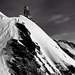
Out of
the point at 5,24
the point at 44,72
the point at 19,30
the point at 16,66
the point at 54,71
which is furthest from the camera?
the point at 5,24

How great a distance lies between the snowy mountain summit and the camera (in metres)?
47.7

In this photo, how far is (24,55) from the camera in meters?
52.1

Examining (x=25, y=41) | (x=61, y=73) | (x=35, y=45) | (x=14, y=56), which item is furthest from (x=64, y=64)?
(x=14, y=56)

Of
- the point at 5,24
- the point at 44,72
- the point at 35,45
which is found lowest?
the point at 44,72

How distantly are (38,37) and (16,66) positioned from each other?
22.3m

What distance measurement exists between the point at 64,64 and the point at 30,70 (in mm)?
17603

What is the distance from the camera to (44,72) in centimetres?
5191

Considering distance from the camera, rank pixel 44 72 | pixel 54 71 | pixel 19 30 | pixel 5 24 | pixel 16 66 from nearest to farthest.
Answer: pixel 16 66 < pixel 44 72 < pixel 54 71 < pixel 19 30 < pixel 5 24

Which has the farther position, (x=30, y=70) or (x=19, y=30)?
(x=19, y=30)

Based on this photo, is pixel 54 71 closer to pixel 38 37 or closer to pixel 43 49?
pixel 43 49

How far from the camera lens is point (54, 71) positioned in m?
55.7

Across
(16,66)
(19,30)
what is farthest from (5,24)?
(16,66)

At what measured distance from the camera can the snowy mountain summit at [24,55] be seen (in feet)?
156

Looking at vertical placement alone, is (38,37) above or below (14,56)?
above
